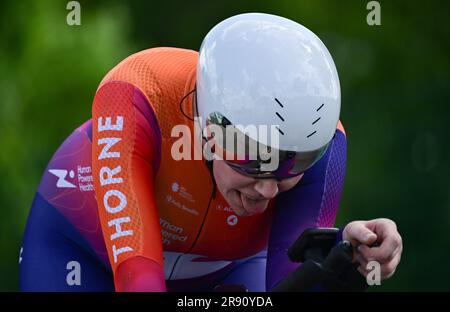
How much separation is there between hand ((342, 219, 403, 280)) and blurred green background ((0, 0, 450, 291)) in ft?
16.9

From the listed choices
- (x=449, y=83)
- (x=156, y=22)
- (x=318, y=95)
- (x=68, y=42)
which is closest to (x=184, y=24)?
(x=156, y=22)

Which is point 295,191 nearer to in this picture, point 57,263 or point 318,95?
point 318,95

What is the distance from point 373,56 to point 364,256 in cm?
681

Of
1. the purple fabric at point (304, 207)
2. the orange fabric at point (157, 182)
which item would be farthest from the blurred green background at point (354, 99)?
the purple fabric at point (304, 207)

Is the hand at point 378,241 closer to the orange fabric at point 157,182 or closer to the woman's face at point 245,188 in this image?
the woman's face at point 245,188

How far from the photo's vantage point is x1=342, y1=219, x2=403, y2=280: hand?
3.97m

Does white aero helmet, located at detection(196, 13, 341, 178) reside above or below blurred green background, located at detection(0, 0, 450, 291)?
above

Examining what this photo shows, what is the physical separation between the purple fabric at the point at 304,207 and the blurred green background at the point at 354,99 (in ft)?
14.7

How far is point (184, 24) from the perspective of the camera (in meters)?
11.8
